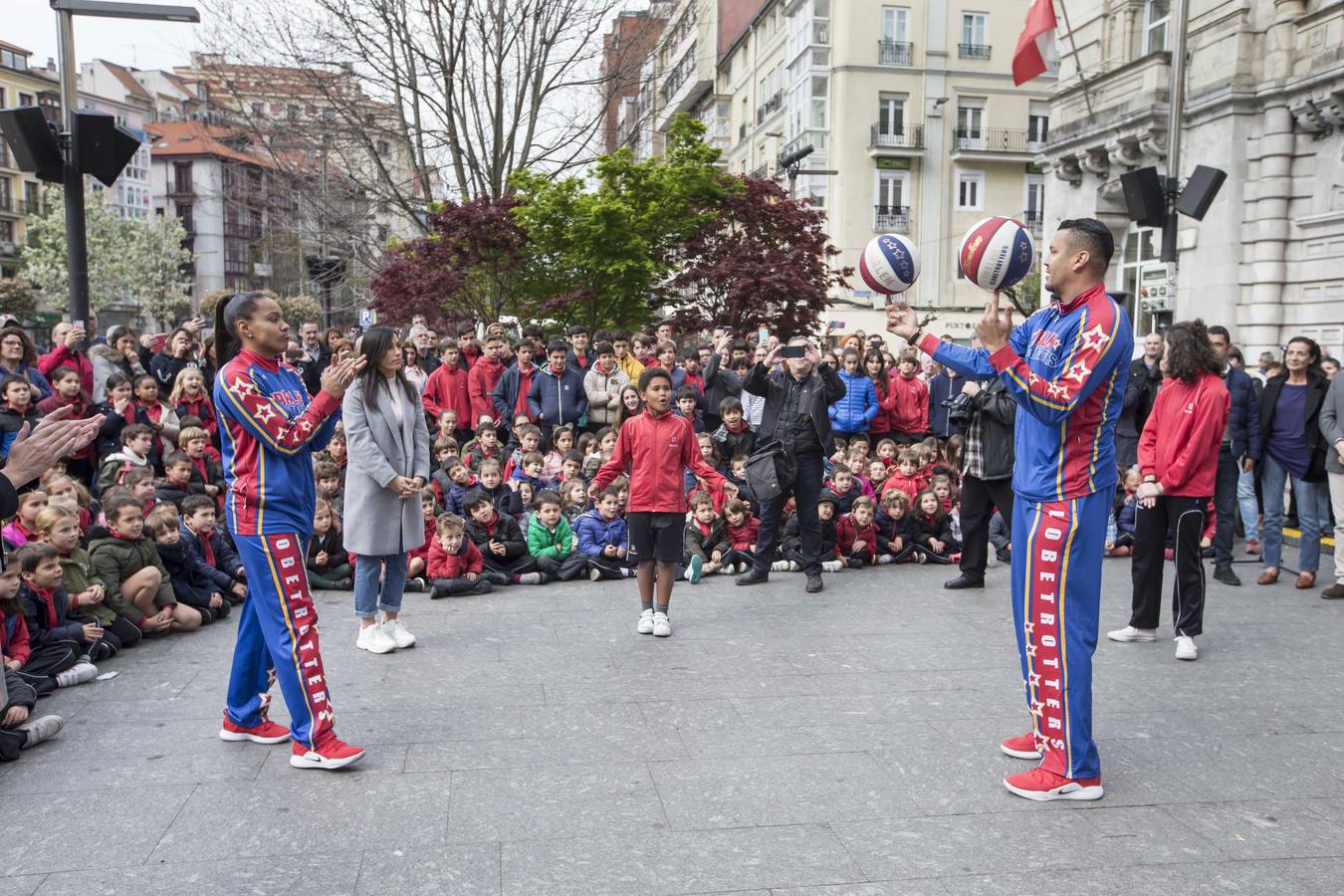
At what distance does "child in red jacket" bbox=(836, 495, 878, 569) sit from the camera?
977cm

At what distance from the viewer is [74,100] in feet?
31.1

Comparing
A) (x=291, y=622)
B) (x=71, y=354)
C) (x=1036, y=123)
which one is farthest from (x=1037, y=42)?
(x=1036, y=123)

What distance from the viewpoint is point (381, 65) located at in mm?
21172

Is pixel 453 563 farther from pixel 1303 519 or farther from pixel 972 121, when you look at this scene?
pixel 972 121

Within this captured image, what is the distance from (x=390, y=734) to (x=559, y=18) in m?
18.5

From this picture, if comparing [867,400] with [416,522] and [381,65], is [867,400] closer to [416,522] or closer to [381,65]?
[416,522]

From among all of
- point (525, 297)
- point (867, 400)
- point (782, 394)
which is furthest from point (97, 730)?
point (525, 297)

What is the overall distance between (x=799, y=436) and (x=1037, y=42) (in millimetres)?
10879

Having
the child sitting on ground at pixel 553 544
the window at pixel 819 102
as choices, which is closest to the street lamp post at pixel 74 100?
the child sitting on ground at pixel 553 544

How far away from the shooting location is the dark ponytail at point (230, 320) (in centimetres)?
479

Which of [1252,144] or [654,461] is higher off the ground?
[1252,144]

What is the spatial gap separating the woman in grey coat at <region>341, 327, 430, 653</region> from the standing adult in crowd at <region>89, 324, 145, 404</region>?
477 centimetres

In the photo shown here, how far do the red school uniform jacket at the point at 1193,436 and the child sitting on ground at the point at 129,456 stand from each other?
7606 millimetres

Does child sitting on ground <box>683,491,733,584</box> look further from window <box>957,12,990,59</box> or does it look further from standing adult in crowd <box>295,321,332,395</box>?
window <box>957,12,990,59</box>
